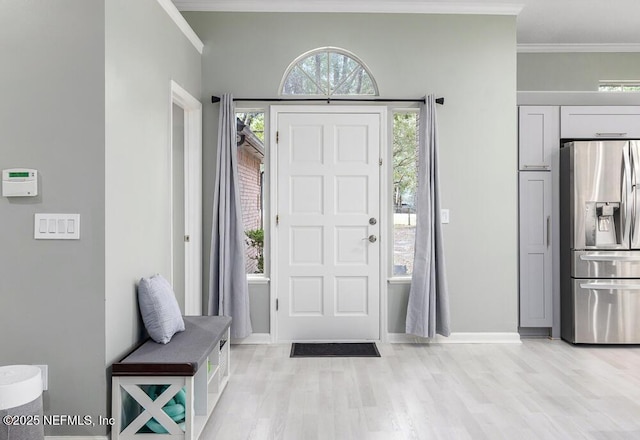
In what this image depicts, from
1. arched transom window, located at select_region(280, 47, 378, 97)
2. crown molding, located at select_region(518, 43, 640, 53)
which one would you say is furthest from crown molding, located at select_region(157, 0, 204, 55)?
crown molding, located at select_region(518, 43, 640, 53)

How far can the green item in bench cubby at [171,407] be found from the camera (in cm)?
230

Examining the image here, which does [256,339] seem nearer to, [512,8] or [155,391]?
[155,391]

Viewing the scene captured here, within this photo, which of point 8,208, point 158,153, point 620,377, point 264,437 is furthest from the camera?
point 620,377

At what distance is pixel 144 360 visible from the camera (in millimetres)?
2283

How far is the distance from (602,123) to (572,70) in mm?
962

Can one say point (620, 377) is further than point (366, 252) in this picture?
No

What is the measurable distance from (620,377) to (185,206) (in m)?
3.59

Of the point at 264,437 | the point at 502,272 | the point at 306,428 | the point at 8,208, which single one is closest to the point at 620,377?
the point at 502,272

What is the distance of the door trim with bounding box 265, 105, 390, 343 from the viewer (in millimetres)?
4133

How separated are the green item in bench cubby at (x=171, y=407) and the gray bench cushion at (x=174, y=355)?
17 centimetres

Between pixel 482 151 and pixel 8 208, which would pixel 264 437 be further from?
pixel 482 151

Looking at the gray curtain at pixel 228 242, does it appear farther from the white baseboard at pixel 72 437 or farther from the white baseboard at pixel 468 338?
the white baseboard at pixel 72 437

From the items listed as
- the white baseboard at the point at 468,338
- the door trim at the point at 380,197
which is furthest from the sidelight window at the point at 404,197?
the white baseboard at the point at 468,338

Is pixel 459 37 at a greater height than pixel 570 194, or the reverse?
pixel 459 37
